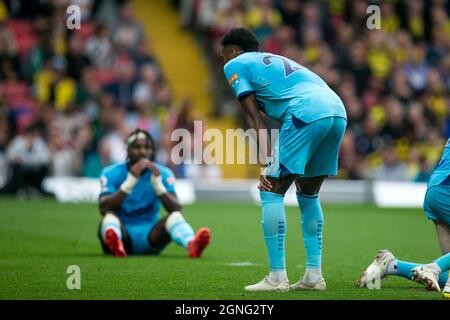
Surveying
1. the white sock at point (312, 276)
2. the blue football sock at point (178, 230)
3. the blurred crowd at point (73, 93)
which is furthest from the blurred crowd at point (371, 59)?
the white sock at point (312, 276)

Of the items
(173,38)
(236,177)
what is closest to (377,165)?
(236,177)

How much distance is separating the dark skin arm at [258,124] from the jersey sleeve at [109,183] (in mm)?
3662

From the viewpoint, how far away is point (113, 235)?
37.6 feet

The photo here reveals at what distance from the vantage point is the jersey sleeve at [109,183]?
39.1 ft

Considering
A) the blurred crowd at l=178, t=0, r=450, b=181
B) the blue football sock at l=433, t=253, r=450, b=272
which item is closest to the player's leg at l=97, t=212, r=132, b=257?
the blue football sock at l=433, t=253, r=450, b=272

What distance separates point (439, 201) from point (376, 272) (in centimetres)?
83

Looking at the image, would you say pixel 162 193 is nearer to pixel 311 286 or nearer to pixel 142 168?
pixel 142 168

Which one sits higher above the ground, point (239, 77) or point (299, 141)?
point (239, 77)

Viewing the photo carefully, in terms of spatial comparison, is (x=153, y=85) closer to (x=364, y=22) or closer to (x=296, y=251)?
(x=364, y=22)

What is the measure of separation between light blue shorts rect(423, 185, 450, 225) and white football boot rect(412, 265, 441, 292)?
0.48m

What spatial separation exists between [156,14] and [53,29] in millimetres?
4053

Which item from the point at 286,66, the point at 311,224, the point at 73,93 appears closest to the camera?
the point at 286,66

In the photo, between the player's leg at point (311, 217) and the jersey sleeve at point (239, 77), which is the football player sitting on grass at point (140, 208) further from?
the jersey sleeve at point (239, 77)

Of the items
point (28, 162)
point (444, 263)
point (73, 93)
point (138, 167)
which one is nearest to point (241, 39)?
point (444, 263)
